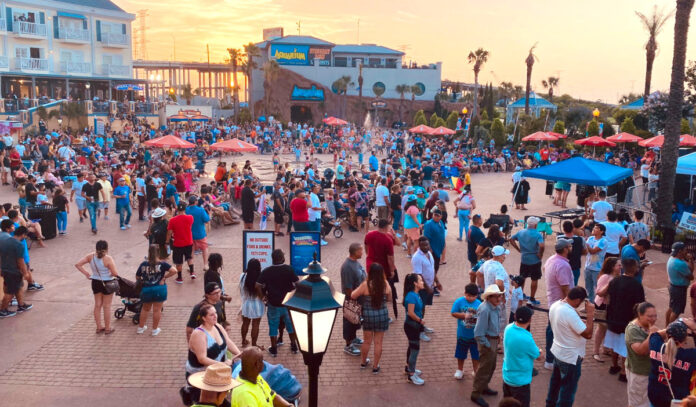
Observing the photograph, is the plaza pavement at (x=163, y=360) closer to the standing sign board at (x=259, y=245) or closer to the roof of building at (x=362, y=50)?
the standing sign board at (x=259, y=245)

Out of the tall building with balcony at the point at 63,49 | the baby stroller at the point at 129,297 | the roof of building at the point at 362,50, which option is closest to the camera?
the baby stroller at the point at 129,297

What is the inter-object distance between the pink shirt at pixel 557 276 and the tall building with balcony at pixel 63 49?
40.0 meters

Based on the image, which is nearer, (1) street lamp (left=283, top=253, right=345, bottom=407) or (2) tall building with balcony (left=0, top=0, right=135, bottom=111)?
(1) street lamp (left=283, top=253, right=345, bottom=407)

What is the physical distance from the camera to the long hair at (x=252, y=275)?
741 centimetres

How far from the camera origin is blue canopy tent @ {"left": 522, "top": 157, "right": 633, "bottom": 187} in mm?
13609

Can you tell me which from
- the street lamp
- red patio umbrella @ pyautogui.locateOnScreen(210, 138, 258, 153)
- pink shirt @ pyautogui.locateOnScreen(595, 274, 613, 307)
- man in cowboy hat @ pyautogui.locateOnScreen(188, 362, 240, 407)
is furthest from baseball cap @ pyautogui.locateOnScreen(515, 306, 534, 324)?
red patio umbrella @ pyautogui.locateOnScreen(210, 138, 258, 153)

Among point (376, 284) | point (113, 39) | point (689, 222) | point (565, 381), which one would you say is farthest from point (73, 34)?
point (565, 381)

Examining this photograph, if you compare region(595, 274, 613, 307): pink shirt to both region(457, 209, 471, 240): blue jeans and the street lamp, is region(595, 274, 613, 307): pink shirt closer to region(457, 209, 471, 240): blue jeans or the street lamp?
the street lamp

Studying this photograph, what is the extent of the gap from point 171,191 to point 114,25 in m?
38.1

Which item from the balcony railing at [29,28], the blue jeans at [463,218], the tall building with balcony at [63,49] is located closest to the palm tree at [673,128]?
the blue jeans at [463,218]

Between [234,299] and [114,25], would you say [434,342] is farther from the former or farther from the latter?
[114,25]

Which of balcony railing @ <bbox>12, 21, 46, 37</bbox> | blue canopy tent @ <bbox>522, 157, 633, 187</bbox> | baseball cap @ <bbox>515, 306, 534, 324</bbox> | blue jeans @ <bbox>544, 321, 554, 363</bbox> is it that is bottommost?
blue jeans @ <bbox>544, 321, 554, 363</bbox>

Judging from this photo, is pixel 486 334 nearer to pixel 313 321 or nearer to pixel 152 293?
pixel 313 321

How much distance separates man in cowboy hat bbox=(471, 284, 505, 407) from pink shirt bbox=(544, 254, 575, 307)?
1.70 m
